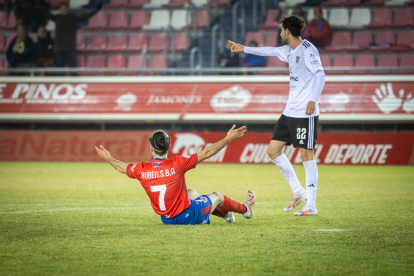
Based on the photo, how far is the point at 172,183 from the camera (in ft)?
17.4

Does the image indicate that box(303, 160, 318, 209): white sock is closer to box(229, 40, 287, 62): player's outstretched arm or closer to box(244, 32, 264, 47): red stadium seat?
box(229, 40, 287, 62): player's outstretched arm

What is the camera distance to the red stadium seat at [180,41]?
18.9 metres

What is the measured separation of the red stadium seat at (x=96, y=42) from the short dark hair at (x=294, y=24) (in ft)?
44.8

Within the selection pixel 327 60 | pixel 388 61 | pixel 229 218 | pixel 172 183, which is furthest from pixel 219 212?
pixel 388 61

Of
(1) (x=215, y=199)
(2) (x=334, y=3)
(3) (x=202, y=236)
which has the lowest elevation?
(3) (x=202, y=236)

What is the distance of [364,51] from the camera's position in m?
17.0

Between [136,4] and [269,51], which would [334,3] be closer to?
[136,4]

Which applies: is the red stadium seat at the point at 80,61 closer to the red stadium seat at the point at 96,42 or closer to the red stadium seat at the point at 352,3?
the red stadium seat at the point at 96,42

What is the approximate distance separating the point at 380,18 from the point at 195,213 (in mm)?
14557

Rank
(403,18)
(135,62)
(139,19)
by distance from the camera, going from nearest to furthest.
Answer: (403,18)
(135,62)
(139,19)

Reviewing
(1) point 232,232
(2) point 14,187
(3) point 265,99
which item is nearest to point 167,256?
(1) point 232,232

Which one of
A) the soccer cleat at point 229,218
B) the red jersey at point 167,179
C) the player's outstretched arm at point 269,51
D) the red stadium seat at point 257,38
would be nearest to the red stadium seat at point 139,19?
the red stadium seat at point 257,38

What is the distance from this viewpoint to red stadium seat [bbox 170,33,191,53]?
62.0 feet

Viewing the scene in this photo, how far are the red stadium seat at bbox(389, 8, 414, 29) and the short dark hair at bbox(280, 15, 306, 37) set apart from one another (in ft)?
40.9
